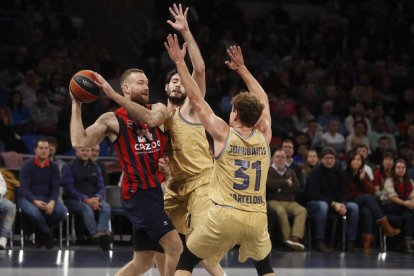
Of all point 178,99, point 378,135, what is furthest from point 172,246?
point 378,135

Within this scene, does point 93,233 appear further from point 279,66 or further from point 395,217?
point 279,66

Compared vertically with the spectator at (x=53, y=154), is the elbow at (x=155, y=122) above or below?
above

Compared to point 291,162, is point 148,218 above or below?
below

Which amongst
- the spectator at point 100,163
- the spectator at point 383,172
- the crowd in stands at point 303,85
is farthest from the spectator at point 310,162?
the spectator at point 100,163

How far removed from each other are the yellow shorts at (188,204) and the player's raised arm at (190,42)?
0.71 m

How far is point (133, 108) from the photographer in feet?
21.6

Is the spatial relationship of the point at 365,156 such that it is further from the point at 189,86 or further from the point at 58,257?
the point at 189,86

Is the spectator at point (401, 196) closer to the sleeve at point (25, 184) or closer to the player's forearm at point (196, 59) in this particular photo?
the sleeve at point (25, 184)

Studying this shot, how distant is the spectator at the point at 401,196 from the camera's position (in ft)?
42.3

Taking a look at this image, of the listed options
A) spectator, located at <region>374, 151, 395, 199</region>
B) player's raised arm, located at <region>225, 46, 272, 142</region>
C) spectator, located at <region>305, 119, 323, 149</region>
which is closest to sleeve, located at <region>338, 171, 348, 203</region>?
spectator, located at <region>374, 151, 395, 199</region>

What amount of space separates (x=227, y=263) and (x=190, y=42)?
4079 millimetres

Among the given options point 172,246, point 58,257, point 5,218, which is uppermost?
point 172,246

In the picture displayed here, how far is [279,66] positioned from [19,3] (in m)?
5.07

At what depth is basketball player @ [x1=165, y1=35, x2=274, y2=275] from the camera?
6227mm
